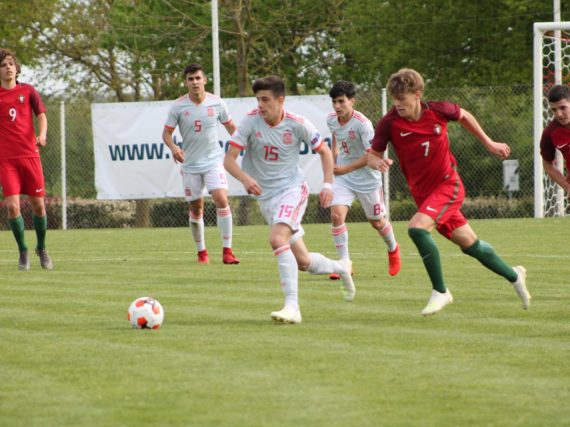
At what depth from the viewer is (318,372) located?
609 centimetres

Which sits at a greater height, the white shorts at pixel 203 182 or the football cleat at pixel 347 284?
the white shorts at pixel 203 182

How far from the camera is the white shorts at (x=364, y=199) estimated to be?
1273 centimetres

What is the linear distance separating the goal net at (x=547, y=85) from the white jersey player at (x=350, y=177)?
9.67 metres

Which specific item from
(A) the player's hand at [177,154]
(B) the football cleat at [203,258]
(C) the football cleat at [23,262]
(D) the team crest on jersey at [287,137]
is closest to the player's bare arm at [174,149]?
(A) the player's hand at [177,154]

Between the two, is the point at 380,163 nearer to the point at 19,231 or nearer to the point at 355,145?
the point at 355,145

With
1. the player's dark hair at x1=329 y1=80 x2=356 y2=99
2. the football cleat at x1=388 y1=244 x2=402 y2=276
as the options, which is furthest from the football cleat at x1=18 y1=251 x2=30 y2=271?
the football cleat at x1=388 y1=244 x2=402 y2=276

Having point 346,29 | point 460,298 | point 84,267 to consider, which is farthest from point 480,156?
point 460,298

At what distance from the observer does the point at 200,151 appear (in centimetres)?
1441

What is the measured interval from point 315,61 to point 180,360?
107ft

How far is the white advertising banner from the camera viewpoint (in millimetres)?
23688

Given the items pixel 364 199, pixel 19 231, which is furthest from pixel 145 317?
pixel 19 231

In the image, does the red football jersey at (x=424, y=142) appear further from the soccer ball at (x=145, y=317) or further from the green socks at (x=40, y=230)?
the green socks at (x=40, y=230)

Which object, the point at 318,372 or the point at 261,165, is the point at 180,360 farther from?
the point at 261,165

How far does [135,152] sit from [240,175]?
50.5 feet
